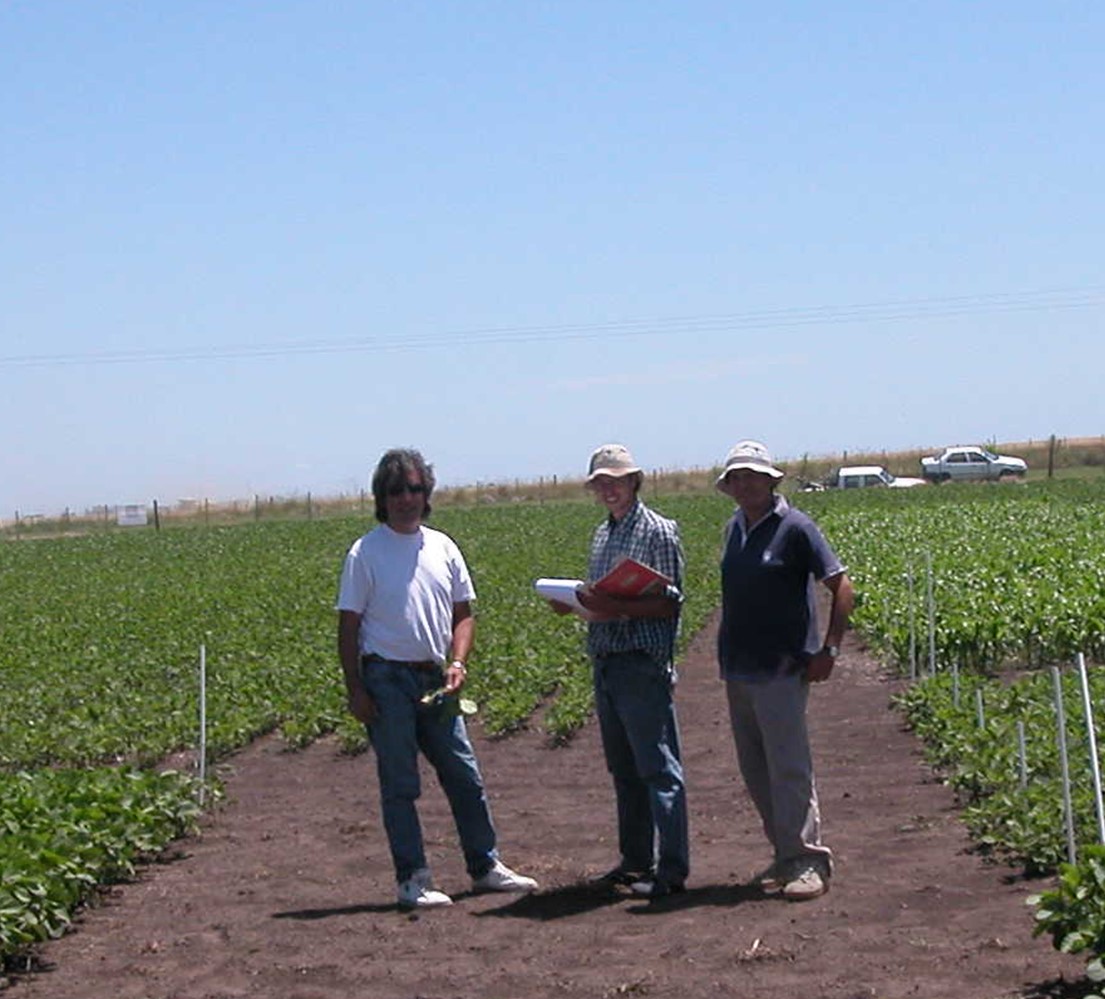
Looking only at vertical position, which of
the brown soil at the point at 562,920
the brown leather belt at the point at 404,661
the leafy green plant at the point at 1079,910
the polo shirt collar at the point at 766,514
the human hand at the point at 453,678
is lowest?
the brown soil at the point at 562,920

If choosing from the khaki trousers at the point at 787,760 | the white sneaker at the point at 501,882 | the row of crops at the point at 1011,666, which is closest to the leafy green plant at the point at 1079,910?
the row of crops at the point at 1011,666

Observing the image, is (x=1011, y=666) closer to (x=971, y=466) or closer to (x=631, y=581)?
(x=631, y=581)

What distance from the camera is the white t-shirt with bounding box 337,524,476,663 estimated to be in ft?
29.1

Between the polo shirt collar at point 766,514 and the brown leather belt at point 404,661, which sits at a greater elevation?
the polo shirt collar at point 766,514

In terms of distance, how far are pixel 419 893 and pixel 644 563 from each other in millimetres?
1700

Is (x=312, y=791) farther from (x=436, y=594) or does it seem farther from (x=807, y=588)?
(x=807, y=588)

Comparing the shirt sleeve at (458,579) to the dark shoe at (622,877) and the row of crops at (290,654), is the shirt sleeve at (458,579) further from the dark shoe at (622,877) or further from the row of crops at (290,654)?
the row of crops at (290,654)

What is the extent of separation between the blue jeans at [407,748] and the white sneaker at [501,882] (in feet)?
0.72

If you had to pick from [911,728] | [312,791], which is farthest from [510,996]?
[911,728]

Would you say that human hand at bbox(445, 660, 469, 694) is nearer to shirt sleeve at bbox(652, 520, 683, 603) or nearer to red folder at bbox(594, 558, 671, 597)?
red folder at bbox(594, 558, 671, 597)

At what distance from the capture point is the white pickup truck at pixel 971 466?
74250 mm

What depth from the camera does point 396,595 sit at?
8875 mm

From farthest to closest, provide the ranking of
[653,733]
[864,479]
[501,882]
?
1. [864,479]
2. [501,882]
3. [653,733]

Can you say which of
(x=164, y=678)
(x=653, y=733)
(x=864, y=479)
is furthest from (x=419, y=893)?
(x=864, y=479)
